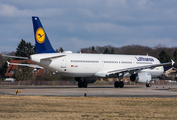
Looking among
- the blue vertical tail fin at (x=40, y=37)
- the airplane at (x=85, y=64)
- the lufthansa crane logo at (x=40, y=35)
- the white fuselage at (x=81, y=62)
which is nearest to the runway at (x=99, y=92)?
the white fuselage at (x=81, y=62)

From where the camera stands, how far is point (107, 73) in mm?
42594

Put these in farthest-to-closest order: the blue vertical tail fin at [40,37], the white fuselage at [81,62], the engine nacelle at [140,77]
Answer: the engine nacelle at [140,77] < the white fuselage at [81,62] < the blue vertical tail fin at [40,37]

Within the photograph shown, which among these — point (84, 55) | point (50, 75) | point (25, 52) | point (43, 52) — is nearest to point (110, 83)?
point (50, 75)

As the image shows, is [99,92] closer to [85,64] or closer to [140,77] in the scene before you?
[85,64]

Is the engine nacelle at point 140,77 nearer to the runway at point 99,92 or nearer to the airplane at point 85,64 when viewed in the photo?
the airplane at point 85,64

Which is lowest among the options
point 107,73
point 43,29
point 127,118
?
point 127,118

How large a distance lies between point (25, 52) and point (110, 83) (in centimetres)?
5980

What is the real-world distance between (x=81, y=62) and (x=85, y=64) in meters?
0.70

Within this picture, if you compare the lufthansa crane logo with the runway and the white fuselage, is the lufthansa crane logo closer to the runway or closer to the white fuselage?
the white fuselage

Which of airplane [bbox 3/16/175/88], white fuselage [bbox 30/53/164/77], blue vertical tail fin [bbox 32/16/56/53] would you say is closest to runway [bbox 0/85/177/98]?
white fuselage [bbox 30/53/164/77]

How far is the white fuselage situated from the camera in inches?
1474

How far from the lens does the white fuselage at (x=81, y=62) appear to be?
37.4 metres

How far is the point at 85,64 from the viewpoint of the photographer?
→ 40.8 meters

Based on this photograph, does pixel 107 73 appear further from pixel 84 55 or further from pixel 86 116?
pixel 86 116
